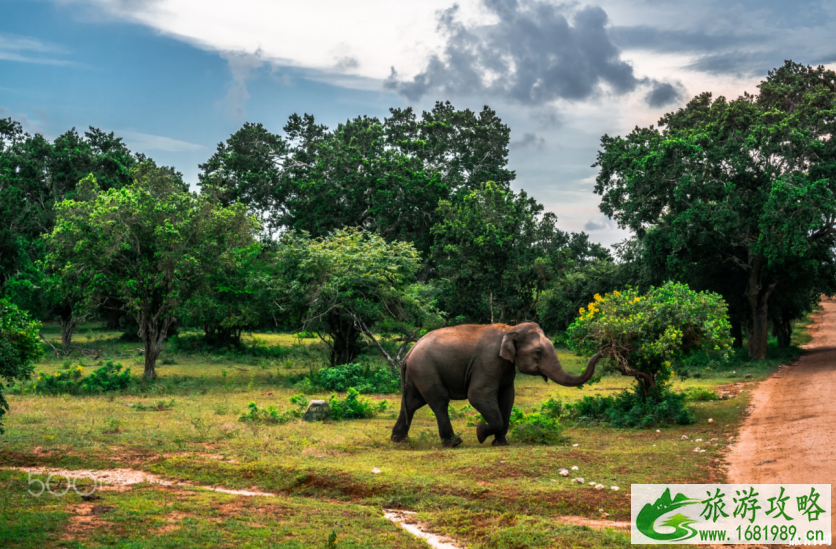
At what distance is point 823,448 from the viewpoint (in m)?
12.0

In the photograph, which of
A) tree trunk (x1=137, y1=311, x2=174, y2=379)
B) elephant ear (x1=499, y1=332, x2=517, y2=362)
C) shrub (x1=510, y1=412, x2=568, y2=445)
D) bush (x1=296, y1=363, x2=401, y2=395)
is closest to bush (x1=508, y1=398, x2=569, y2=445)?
shrub (x1=510, y1=412, x2=568, y2=445)

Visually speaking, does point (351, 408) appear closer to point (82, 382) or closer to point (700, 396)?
point (82, 382)

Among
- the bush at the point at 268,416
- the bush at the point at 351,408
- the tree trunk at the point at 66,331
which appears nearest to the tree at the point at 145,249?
the bush at the point at 268,416

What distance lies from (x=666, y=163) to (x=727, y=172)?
2.59 m

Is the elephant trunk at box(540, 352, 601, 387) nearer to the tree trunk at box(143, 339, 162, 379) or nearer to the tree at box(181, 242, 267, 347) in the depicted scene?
the tree at box(181, 242, 267, 347)

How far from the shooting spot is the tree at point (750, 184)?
1068 inches

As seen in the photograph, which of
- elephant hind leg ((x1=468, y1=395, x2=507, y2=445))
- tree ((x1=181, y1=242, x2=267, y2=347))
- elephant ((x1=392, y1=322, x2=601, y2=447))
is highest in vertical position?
tree ((x1=181, y1=242, x2=267, y2=347))

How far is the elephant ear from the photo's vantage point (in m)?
13.7

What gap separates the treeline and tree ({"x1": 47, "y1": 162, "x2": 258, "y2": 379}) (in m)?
0.07

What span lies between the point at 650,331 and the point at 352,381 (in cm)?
1097

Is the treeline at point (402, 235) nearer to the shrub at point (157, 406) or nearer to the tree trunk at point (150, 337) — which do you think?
the tree trunk at point (150, 337)

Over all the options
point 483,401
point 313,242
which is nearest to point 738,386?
point 483,401

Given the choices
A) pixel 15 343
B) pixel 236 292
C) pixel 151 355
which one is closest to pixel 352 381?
pixel 236 292

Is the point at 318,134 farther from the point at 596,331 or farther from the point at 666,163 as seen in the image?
the point at 596,331
